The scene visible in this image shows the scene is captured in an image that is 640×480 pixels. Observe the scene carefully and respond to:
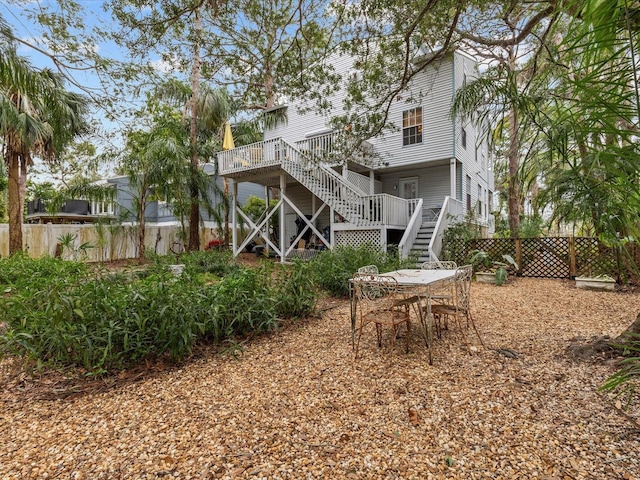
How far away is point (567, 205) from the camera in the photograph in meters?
2.17

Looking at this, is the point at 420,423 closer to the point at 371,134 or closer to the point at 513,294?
the point at 513,294

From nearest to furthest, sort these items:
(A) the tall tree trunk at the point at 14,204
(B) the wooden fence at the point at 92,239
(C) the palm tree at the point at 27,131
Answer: (C) the palm tree at the point at 27,131 → (A) the tall tree trunk at the point at 14,204 → (B) the wooden fence at the point at 92,239

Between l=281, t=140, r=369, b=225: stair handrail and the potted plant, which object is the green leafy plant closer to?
the potted plant

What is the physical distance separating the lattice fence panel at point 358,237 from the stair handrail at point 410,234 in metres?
0.72

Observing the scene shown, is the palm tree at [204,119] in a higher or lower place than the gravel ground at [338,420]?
higher

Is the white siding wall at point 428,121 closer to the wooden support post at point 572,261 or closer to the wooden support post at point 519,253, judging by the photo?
the wooden support post at point 519,253

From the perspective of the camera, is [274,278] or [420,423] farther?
[274,278]

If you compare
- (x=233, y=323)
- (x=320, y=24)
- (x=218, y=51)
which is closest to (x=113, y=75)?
(x=218, y=51)

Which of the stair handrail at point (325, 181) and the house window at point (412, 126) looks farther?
the house window at point (412, 126)

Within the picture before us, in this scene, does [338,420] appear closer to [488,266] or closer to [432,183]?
[488,266]

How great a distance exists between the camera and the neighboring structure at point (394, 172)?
10133 mm

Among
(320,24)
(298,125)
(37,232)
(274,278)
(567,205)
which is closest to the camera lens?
(567,205)

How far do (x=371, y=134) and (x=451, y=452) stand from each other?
6949mm

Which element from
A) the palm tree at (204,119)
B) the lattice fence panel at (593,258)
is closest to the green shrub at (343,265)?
the lattice fence panel at (593,258)
